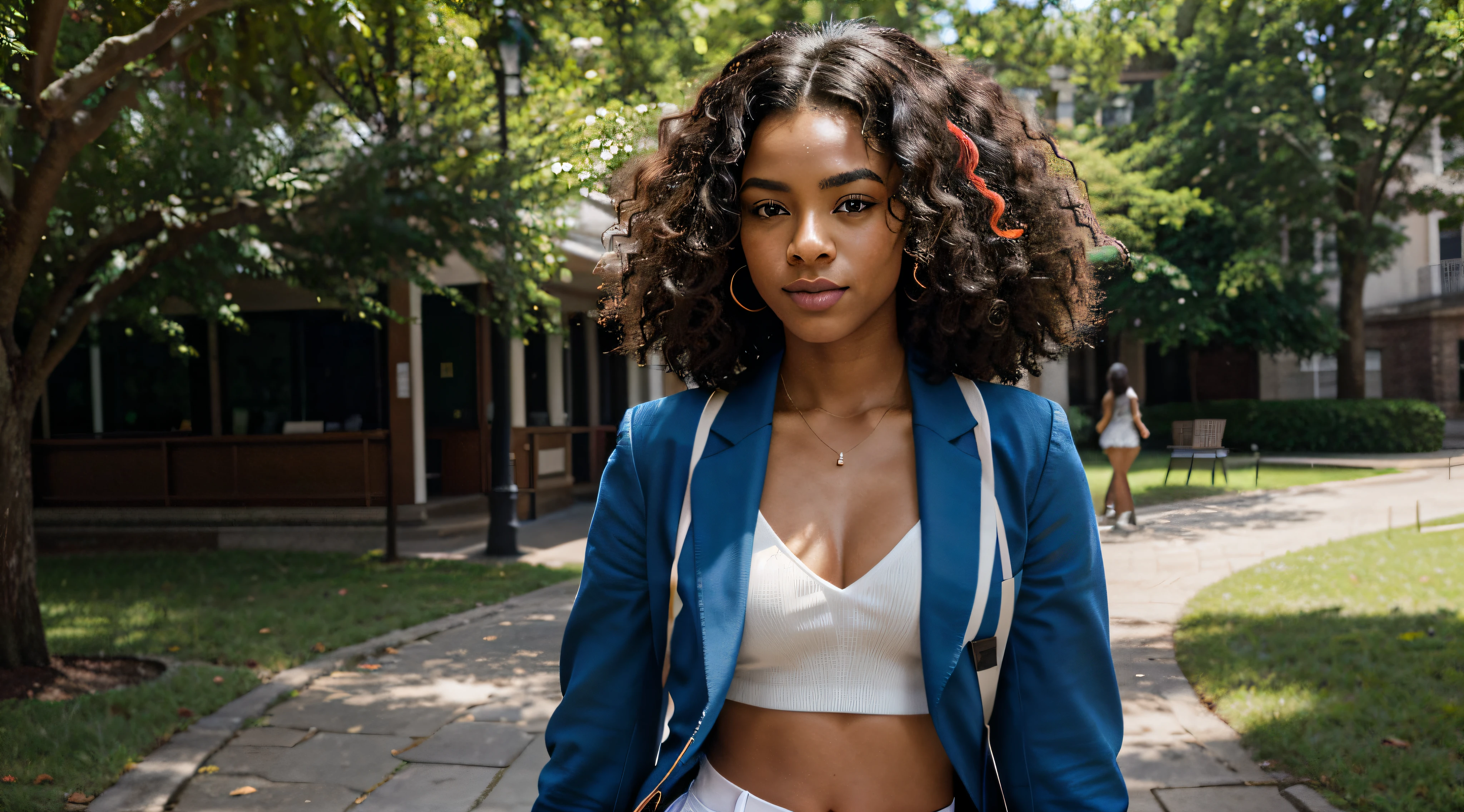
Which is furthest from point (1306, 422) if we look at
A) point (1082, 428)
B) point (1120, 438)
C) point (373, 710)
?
point (373, 710)

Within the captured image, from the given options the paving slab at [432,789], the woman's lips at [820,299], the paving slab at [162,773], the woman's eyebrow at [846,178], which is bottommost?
the paving slab at [432,789]

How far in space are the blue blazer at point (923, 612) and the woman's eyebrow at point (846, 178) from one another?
309 mm

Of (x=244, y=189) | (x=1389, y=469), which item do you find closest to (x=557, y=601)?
(x=244, y=189)

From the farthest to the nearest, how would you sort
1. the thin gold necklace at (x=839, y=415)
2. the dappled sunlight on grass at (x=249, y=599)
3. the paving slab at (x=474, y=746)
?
the dappled sunlight on grass at (x=249, y=599)
the paving slab at (x=474, y=746)
the thin gold necklace at (x=839, y=415)

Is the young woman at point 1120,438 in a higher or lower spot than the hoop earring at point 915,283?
lower

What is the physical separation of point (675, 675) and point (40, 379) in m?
6.18

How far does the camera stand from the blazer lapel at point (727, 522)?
1392mm

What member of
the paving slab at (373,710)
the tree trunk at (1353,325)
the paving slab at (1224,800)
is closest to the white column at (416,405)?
the paving slab at (373,710)

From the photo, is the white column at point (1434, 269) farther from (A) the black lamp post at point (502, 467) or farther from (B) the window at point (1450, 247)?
(A) the black lamp post at point (502, 467)

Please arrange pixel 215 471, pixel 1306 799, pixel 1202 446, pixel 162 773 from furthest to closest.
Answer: pixel 215 471 < pixel 1202 446 < pixel 162 773 < pixel 1306 799

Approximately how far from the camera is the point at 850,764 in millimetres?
1436

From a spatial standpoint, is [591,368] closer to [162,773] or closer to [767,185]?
[162,773]

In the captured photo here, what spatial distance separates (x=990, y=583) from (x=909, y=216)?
53 cm

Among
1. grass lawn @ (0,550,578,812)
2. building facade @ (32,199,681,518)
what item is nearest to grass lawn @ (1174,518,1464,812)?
grass lawn @ (0,550,578,812)
